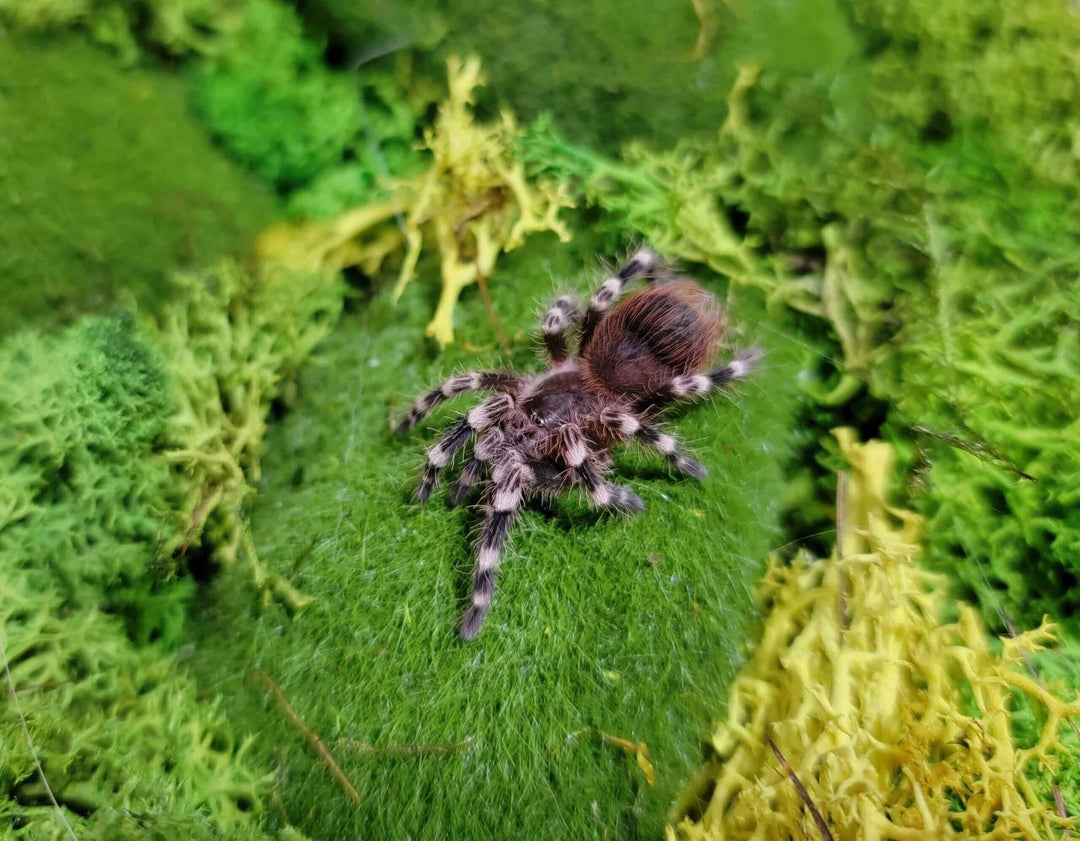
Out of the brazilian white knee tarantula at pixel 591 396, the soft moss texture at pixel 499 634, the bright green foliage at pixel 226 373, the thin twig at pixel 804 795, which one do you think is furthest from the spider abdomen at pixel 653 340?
the thin twig at pixel 804 795

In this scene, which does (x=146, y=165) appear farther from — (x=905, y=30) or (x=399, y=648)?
(x=905, y=30)

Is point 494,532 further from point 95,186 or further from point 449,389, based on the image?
point 95,186

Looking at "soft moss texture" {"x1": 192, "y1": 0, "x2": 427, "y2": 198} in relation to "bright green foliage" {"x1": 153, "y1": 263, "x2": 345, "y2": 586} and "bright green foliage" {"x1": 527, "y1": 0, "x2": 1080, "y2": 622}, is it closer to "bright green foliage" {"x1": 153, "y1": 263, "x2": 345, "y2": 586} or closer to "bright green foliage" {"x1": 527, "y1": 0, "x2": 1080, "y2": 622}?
"bright green foliage" {"x1": 153, "y1": 263, "x2": 345, "y2": 586}

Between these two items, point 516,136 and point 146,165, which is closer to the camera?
point 146,165

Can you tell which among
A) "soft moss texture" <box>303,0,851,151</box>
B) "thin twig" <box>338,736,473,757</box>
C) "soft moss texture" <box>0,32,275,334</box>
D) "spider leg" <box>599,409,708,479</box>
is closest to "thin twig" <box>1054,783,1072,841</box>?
"spider leg" <box>599,409,708,479</box>

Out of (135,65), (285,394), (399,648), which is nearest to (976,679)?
(399,648)

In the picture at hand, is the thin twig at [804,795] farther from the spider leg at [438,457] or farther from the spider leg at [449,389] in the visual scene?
the spider leg at [449,389]

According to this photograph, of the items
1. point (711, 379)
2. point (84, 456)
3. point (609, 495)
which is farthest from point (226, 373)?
point (711, 379)
